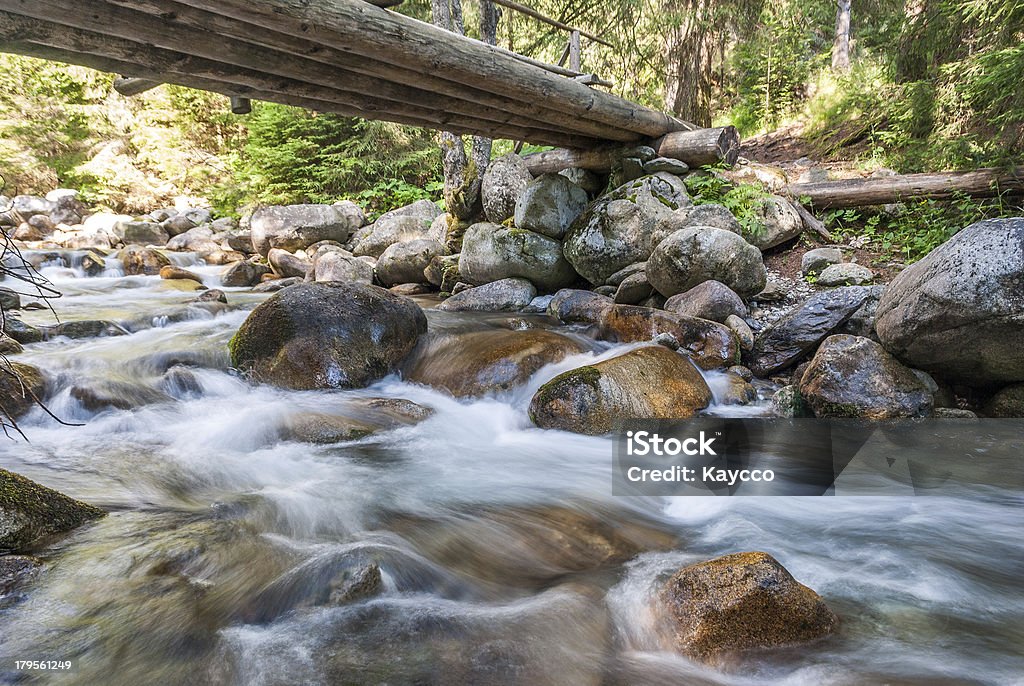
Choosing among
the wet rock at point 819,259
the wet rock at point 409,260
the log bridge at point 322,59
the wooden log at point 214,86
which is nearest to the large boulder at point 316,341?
the wooden log at point 214,86

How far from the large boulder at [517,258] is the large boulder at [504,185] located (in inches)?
25.2

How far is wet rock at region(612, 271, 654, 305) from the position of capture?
7.35m

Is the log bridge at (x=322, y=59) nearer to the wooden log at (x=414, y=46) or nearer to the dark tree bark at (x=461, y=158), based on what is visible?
the wooden log at (x=414, y=46)

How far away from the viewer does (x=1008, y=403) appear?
4.36 meters

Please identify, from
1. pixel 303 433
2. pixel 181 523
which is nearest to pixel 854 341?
pixel 303 433

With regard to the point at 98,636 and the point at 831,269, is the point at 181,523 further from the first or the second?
the point at 831,269

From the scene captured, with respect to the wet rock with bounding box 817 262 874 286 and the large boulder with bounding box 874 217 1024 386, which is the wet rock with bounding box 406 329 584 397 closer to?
the large boulder with bounding box 874 217 1024 386

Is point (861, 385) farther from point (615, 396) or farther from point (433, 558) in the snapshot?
point (433, 558)

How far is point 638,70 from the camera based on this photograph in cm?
1402

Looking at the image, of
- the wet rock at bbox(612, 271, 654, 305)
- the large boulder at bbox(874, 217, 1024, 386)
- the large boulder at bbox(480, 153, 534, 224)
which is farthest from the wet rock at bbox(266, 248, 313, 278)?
the large boulder at bbox(874, 217, 1024, 386)

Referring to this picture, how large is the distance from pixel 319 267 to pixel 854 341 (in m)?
9.45

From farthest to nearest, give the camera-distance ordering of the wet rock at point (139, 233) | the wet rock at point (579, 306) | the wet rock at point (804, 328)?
1. the wet rock at point (139, 233)
2. the wet rock at point (579, 306)
3. the wet rock at point (804, 328)

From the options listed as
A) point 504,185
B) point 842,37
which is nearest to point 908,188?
point 504,185

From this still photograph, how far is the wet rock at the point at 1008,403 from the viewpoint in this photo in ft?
14.2
